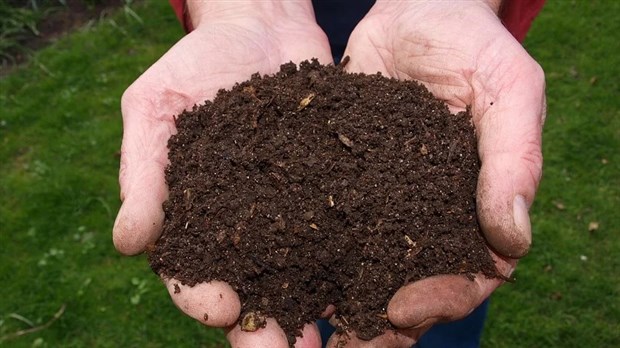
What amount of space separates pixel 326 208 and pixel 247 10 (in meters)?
1.10

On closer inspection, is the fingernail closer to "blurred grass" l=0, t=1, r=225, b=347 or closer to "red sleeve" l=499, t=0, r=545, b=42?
"red sleeve" l=499, t=0, r=545, b=42

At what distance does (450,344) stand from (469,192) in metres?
1.20

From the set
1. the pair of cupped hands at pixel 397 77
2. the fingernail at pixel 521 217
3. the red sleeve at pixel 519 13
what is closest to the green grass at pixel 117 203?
the red sleeve at pixel 519 13

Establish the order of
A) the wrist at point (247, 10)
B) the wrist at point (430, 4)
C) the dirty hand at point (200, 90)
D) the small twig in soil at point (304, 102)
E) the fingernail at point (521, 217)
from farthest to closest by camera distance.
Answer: the wrist at point (247, 10), the wrist at point (430, 4), the small twig in soil at point (304, 102), the dirty hand at point (200, 90), the fingernail at point (521, 217)

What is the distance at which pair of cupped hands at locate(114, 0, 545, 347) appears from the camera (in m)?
1.82

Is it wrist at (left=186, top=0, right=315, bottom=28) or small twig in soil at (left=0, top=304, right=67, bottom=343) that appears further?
small twig in soil at (left=0, top=304, right=67, bottom=343)

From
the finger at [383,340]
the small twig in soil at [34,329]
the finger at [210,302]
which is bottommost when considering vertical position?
the small twig in soil at [34,329]

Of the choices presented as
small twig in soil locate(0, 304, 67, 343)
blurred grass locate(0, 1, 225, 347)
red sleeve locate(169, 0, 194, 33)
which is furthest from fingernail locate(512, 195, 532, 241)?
small twig in soil locate(0, 304, 67, 343)

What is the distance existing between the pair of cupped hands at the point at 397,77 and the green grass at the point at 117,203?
5.41ft

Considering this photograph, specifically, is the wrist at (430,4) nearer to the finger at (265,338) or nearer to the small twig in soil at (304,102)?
the small twig in soil at (304,102)

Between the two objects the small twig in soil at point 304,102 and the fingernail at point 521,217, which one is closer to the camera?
the fingernail at point 521,217

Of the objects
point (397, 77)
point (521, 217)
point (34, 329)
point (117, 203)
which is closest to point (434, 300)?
point (521, 217)

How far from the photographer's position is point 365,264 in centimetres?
193

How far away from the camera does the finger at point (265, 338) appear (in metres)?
1.85
